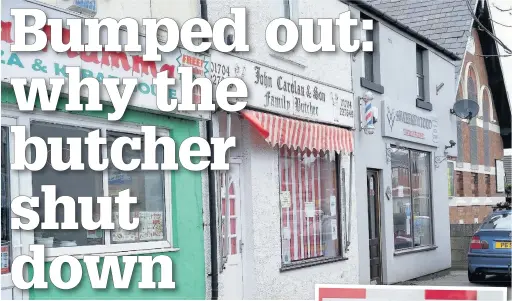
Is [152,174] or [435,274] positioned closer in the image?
[152,174]

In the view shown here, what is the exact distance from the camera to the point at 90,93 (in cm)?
672

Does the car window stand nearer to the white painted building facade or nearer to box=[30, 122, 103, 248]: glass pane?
the white painted building facade

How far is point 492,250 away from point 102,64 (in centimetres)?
838

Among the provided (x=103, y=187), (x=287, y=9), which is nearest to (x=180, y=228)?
(x=103, y=187)

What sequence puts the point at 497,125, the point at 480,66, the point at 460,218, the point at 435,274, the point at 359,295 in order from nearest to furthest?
1. the point at 359,295
2. the point at 435,274
3. the point at 460,218
4. the point at 480,66
5. the point at 497,125

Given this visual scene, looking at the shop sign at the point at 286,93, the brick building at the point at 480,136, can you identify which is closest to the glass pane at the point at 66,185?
the shop sign at the point at 286,93

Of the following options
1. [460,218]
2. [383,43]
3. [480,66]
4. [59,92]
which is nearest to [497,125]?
[480,66]

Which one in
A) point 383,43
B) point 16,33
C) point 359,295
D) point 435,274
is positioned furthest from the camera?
point 435,274

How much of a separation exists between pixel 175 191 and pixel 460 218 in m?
16.2

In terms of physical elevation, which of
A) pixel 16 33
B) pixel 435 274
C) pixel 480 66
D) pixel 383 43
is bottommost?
pixel 435 274

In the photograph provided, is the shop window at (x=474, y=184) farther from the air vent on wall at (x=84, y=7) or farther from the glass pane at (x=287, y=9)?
the air vent on wall at (x=84, y=7)

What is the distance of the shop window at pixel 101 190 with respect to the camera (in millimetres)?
6441

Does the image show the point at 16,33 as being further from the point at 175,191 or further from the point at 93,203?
the point at 175,191

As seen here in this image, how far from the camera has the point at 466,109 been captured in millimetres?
16359
